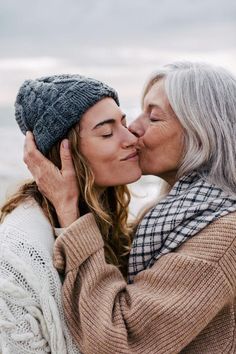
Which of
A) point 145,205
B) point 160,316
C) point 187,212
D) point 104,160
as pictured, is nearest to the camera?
point 160,316

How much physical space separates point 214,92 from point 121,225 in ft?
2.76

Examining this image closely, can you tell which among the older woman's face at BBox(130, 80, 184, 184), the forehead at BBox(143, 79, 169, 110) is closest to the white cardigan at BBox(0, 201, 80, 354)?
the older woman's face at BBox(130, 80, 184, 184)

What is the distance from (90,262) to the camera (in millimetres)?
2623

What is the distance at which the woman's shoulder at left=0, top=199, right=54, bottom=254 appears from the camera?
105 inches

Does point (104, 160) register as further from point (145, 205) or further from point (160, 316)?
point (160, 316)

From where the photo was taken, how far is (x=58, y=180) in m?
2.82

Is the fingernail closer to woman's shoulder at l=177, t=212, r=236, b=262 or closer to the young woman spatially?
the young woman

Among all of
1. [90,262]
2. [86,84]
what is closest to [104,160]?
[86,84]

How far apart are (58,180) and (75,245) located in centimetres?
34

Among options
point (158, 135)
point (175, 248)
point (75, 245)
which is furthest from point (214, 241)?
point (158, 135)

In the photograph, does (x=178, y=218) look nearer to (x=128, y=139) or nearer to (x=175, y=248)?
(x=175, y=248)

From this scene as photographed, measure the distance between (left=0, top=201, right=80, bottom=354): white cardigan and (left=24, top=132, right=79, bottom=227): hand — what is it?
221mm

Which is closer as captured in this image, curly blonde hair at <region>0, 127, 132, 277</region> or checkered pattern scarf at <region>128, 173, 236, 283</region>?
checkered pattern scarf at <region>128, 173, 236, 283</region>

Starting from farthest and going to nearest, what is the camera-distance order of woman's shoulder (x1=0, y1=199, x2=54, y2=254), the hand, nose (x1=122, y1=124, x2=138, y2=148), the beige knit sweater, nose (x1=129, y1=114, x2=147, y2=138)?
1. nose (x1=129, y1=114, x2=147, y2=138)
2. nose (x1=122, y1=124, x2=138, y2=148)
3. the hand
4. woman's shoulder (x1=0, y1=199, x2=54, y2=254)
5. the beige knit sweater
